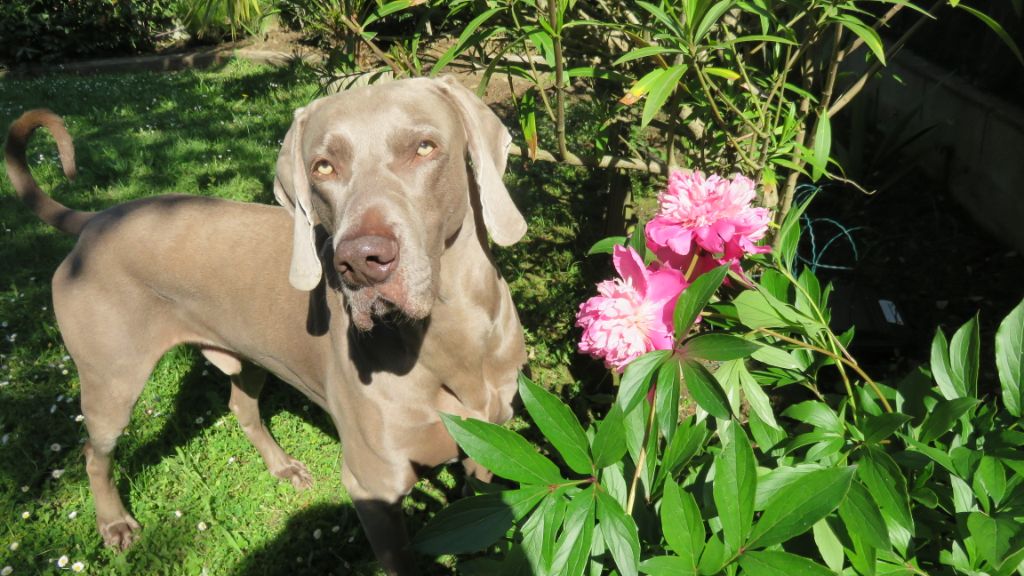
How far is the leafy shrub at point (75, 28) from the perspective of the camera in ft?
30.8

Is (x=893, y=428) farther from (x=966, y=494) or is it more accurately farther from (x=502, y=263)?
(x=502, y=263)

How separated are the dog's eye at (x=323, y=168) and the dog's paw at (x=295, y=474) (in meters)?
1.72

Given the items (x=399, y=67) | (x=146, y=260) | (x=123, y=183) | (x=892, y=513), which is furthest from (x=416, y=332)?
(x=123, y=183)

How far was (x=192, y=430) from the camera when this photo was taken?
3.37 m

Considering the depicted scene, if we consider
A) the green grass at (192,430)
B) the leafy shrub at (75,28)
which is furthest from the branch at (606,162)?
the leafy shrub at (75,28)

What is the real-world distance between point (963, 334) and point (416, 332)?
1.36 metres

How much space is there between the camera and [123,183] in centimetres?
543

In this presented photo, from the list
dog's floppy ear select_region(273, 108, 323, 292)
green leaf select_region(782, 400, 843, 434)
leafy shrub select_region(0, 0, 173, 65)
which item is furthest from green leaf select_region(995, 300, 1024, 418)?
leafy shrub select_region(0, 0, 173, 65)

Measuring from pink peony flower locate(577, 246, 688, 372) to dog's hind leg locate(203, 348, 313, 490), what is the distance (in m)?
2.21

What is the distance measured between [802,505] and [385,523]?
5.23 feet

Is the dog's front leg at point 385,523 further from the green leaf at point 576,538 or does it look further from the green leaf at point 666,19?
the green leaf at point 666,19

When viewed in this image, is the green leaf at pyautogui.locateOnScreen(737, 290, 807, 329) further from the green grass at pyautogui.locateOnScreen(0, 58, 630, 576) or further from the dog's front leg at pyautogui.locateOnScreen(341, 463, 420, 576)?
→ the green grass at pyautogui.locateOnScreen(0, 58, 630, 576)

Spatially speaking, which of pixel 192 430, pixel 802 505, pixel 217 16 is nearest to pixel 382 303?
pixel 802 505

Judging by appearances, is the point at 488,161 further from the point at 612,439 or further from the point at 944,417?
the point at 944,417
